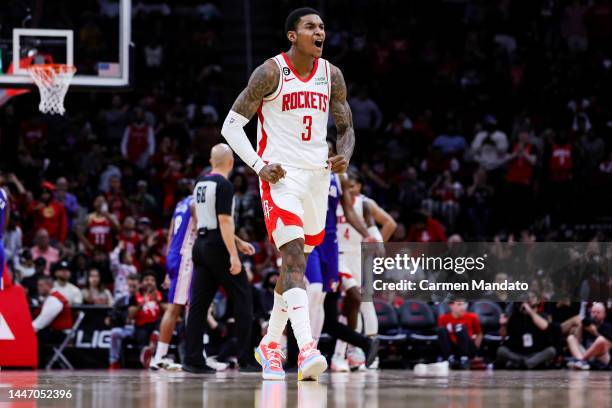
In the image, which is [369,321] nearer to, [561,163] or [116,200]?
[116,200]

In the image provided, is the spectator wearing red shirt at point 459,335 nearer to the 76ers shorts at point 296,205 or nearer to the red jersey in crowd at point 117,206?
the red jersey in crowd at point 117,206

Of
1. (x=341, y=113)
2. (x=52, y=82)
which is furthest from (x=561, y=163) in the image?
(x=341, y=113)

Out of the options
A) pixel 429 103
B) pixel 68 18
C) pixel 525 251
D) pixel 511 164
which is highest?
pixel 68 18

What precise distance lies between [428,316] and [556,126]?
26.6ft

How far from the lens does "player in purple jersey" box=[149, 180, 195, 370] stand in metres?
12.8

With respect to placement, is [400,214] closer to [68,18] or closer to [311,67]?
[68,18]

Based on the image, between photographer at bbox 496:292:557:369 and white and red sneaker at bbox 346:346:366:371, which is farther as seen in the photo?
photographer at bbox 496:292:557:369

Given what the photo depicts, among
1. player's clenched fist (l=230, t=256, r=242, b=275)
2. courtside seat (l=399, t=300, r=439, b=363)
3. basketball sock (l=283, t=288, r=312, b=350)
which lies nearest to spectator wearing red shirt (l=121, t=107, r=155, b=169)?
courtside seat (l=399, t=300, r=439, b=363)

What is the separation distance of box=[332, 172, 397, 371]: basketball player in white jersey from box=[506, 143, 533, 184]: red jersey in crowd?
28.3ft

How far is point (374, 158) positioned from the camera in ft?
75.8

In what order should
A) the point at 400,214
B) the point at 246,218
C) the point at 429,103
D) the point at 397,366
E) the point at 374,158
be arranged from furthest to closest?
the point at 429,103 → the point at 374,158 → the point at 400,214 → the point at 246,218 → the point at 397,366

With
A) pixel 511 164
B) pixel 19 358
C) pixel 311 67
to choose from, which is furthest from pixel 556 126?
pixel 311 67

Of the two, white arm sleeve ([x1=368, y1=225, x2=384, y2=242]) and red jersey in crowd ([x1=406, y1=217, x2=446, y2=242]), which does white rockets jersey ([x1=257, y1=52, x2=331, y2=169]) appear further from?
red jersey in crowd ([x1=406, y1=217, x2=446, y2=242])

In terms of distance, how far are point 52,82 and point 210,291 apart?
3606 millimetres
